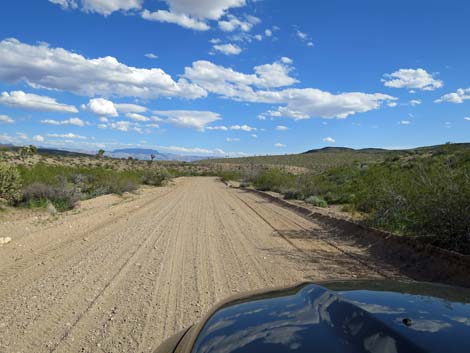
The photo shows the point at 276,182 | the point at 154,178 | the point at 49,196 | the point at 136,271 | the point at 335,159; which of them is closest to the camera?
the point at 136,271

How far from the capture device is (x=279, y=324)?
8.95 feet

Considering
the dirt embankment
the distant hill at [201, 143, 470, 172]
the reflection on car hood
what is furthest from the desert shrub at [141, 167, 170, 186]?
the reflection on car hood

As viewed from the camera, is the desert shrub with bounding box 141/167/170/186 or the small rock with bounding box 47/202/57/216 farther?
the desert shrub with bounding box 141/167/170/186

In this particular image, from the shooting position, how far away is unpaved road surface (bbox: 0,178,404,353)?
6033mm

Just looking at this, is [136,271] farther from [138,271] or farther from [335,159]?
[335,159]

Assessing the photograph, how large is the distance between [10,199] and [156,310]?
1994cm

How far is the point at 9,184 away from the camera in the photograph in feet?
76.5

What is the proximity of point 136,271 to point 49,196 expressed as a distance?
62.0 ft

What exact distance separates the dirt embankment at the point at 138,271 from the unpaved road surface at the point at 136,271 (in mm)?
21

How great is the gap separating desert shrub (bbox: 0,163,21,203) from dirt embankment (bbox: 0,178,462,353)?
23.3 feet

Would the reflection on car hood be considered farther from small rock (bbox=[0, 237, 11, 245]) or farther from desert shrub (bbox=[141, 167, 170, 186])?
desert shrub (bbox=[141, 167, 170, 186])

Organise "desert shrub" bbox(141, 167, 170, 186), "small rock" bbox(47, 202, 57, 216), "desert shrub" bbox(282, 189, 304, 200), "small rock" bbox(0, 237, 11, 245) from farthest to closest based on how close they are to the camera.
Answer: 1. "desert shrub" bbox(141, 167, 170, 186)
2. "desert shrub" bbox(282, 189, 304, 200)
3. "small rock" bbox(47, 202, 57, 216)
4. "small rock" bbox(0, 237, 11, 245)

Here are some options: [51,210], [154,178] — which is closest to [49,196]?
[51,210]

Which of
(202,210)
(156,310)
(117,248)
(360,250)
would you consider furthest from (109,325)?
(202,210)
